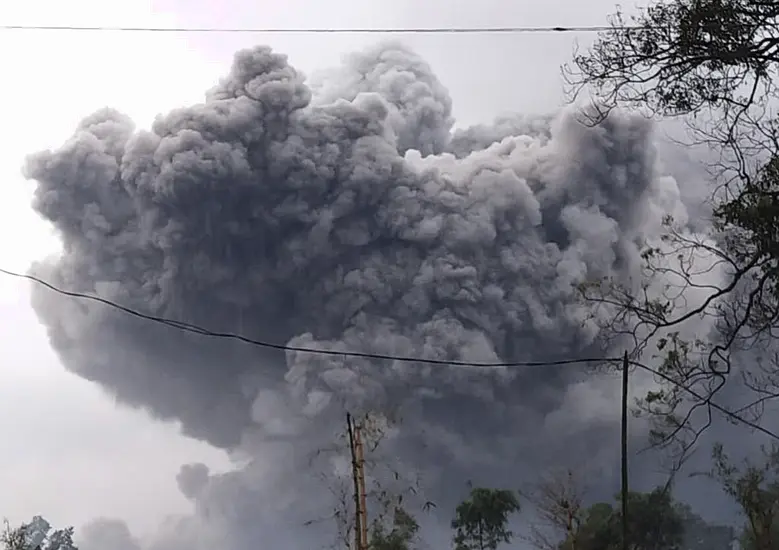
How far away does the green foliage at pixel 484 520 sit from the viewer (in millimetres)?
27641

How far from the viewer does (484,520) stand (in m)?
27.9

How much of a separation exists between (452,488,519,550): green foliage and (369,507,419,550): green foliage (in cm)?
724

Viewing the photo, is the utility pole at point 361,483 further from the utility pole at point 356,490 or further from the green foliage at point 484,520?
the green foliage at point 484,520

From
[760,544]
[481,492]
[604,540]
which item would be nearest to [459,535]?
[481,492]

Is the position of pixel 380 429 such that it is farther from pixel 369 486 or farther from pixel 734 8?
pixel 734 8

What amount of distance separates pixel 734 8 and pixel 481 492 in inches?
908

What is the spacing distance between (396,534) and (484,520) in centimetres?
805

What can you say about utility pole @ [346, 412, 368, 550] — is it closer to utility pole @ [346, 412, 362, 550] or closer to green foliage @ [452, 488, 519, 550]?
utility pole @ [346, 412, 362, 550]

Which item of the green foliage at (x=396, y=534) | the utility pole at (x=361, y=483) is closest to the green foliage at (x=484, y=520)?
the green foliage at (x=396, y=534)

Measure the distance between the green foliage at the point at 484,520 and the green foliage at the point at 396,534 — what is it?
7243 millimetres

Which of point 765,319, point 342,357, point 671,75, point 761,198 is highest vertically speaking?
point 342,357

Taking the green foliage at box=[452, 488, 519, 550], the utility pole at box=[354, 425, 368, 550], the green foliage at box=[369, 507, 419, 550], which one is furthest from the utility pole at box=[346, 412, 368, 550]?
the green foliage at box=[452, 488, 519, 550]

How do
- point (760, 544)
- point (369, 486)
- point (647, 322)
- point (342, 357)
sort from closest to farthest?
point (647, 322) < point (760, 544) < point (369, 486) < point (342, 357)

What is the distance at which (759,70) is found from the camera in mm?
6816
